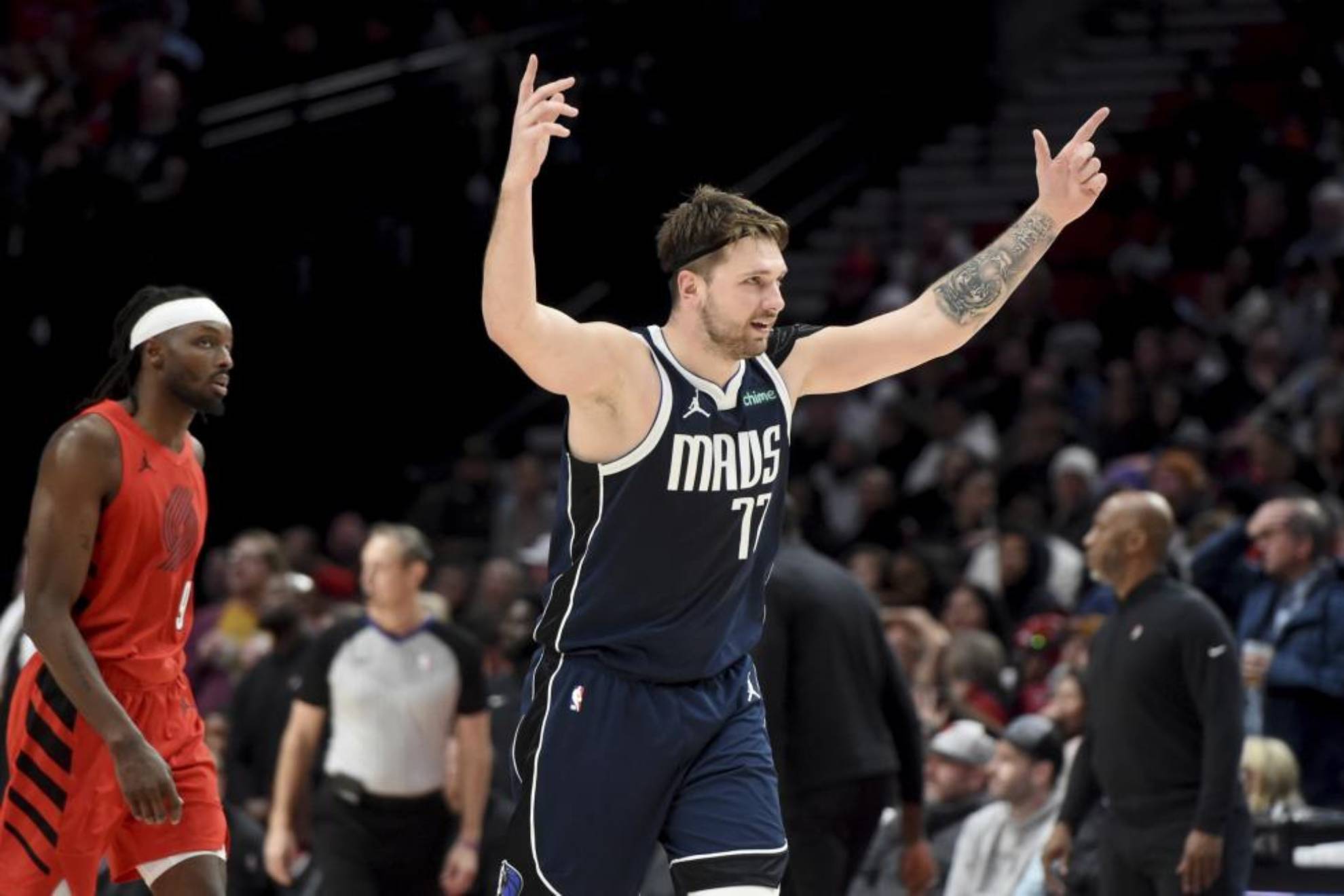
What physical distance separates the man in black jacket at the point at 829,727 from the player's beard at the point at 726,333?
2715 millimetres

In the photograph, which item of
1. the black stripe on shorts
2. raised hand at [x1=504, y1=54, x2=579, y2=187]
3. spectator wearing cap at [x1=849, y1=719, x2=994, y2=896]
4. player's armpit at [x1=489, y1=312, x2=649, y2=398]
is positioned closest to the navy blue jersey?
player's armpit at [x1=489, y1=312, x2=649, y2=398]

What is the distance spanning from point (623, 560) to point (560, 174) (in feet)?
37.3

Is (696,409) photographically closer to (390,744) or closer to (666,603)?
(666,603)

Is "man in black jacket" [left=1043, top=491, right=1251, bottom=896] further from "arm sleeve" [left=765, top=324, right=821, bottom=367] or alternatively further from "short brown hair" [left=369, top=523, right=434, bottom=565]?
"short brown hair" [left=369, top=523, right=434, bottom=565]

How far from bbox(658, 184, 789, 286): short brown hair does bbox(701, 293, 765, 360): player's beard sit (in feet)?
0.31

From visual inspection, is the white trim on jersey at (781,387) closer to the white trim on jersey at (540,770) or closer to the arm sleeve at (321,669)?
the white trim on jersey at (540,770)

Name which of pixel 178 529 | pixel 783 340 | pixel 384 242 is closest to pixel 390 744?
pixel 178 529

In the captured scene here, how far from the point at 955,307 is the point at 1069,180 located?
0.46m

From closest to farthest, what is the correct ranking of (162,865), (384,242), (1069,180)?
1. (162,865)
2. (1069,180)
3. (384,242)

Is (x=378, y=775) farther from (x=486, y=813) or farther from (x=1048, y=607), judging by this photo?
(x=1048, y=607)

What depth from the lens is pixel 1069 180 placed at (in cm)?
593

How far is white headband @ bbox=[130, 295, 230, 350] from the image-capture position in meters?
5.93

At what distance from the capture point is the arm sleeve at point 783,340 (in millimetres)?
5723

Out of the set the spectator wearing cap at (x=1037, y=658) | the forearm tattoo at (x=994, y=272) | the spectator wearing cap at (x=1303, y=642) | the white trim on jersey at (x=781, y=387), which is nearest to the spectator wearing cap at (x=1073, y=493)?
the spectator wearing cap at (x=1037, y=658)
